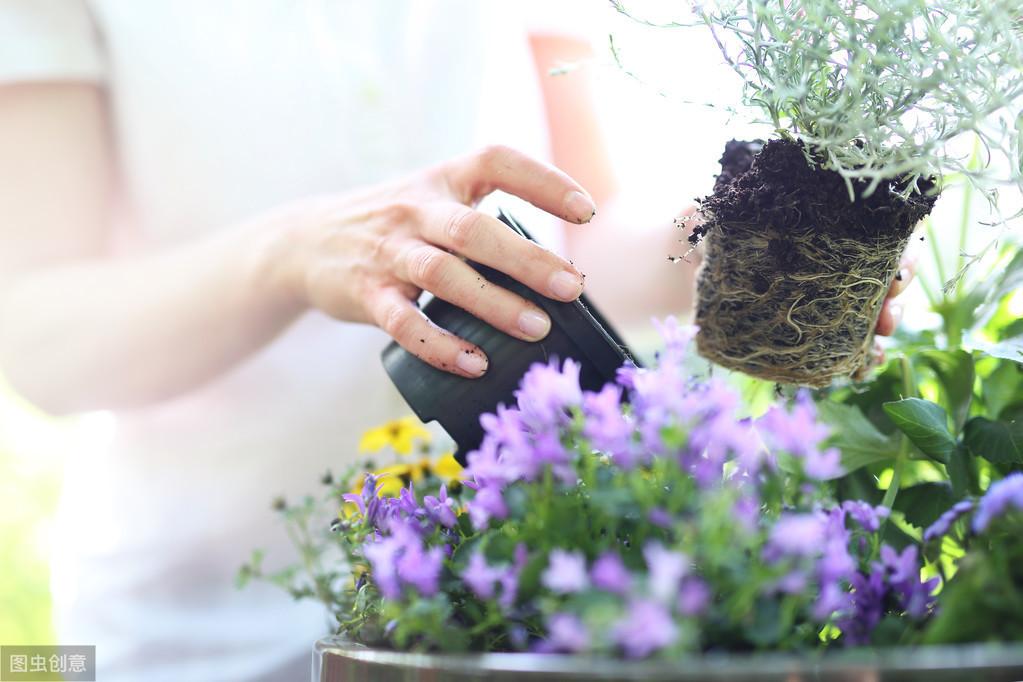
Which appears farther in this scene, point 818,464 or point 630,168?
point 630,168

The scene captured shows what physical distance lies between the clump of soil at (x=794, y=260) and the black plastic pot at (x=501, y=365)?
9cm

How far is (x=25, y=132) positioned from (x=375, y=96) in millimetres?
385

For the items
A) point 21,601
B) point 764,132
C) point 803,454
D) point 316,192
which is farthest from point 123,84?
point 21,601

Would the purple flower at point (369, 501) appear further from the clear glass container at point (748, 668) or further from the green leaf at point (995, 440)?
the green leaf at point (995, 440)

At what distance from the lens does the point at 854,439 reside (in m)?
0.46

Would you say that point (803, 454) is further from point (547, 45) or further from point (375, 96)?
point (547, 45)

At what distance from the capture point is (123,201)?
101cm

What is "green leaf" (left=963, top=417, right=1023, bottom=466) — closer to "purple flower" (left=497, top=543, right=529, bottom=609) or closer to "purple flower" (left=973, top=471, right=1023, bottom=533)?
"purple flower" (left=973, top=471, right=1023, bottom=533)

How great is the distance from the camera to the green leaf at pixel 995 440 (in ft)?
1.38

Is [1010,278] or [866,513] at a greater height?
[1010,278]

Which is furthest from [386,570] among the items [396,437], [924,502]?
[396,437]

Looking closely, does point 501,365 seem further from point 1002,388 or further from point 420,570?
point 1002,388

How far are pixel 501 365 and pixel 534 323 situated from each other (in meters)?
0.03

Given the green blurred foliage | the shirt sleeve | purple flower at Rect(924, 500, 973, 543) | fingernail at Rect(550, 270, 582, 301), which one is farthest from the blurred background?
the shirt sleeve
